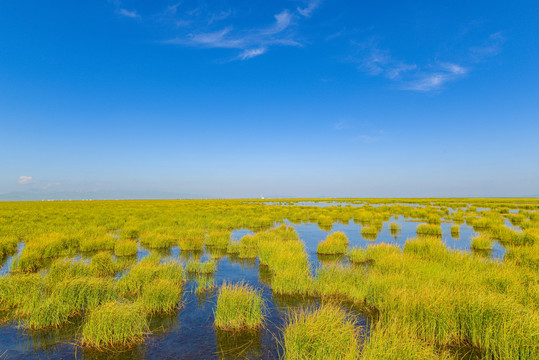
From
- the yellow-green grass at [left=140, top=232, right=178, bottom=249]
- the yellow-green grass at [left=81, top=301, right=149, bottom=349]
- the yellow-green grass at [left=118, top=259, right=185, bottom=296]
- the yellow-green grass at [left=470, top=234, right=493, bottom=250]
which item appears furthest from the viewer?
the yellow-green grass at [left=140, top=232, right=178, bottom=249]

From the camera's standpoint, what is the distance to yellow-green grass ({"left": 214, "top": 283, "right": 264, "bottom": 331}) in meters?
6.11

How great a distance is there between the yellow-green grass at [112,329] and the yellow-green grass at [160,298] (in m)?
1.18

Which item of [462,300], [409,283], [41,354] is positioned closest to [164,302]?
[41,354]

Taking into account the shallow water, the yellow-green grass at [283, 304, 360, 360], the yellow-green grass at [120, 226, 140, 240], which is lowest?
the shallow water

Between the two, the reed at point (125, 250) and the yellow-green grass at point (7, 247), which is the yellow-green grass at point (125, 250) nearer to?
the reed at point (125, 250)

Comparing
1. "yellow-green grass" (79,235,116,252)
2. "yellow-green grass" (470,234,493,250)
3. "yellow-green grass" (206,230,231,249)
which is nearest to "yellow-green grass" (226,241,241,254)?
"yellow-green grass" (206,230,231,249)

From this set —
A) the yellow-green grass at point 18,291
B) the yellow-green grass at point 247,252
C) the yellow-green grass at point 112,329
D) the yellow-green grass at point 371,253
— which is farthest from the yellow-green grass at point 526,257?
the yellow-green grass at point 18,291

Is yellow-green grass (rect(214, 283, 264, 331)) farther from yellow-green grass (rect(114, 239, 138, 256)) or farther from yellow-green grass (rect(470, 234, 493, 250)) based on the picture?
yellow-green grass (rect(470, 234, 493, 250))

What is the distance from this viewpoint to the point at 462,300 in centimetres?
586

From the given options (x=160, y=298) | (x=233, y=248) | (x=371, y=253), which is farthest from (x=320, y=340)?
(x=233, y=248)

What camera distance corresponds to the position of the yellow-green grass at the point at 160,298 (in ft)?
22.7

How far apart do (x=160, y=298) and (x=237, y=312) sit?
2.44m

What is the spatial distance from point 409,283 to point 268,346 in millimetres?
4610

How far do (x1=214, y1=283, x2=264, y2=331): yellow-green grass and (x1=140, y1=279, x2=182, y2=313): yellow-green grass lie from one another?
1721mm
